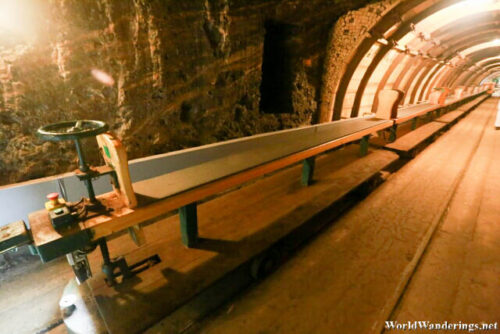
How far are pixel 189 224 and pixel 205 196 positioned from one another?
1.17ft

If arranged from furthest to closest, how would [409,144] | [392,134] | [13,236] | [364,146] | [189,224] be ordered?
[392,134] < [409,144] < [364,146] < [189,224] < [13,236]

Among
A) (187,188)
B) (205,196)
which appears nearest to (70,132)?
(187,188)

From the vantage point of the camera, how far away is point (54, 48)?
319cm

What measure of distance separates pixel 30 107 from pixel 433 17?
11.2 meters

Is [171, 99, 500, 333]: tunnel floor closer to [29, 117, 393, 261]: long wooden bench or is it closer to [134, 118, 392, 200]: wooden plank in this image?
[29, 117, 393, 261]: long wooden bench

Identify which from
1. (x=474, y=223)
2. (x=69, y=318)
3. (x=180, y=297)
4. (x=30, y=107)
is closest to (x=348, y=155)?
(x=474, y=223)

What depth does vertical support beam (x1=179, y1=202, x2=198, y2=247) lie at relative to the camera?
7.11ft

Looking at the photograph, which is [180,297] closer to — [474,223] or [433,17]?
[474,223]

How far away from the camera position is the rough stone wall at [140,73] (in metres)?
3.14

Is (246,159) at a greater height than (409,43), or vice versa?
(409,43)

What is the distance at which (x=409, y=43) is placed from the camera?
9523 mm

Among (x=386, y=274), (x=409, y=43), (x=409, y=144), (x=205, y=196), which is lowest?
(x=386, y=274)

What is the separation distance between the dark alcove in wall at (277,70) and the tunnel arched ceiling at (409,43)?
1.67 metres

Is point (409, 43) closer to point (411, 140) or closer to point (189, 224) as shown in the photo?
point (411, 140)
